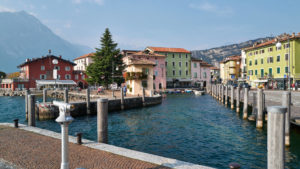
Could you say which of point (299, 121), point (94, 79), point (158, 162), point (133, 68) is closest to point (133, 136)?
point (158, 162)

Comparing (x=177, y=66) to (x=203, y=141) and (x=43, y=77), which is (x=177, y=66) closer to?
(x=43, y=77)

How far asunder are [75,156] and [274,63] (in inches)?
2224

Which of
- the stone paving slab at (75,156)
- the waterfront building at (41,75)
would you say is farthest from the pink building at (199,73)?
the stone paving slab at (75,156)

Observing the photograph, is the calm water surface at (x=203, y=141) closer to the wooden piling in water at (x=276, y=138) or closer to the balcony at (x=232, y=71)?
the wooden piling in water at (x=276, y=138)

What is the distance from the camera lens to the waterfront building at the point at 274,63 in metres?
47.0

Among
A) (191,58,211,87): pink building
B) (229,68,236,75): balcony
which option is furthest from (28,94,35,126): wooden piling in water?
(229,68,236,75): balcony

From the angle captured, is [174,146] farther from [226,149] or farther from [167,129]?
[167,129]

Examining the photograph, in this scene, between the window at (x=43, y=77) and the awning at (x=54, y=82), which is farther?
the window at (x=43, y=77)

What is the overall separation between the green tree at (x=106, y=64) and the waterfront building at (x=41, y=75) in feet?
48.6

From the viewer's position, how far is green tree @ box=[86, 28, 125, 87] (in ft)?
160

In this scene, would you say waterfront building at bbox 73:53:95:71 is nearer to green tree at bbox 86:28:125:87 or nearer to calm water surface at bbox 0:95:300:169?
green tree at bbox 86:28:125:87

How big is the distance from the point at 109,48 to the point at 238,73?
5216cm

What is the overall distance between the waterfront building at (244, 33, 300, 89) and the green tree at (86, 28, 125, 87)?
3422 centimetres

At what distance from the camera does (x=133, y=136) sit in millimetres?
13992
